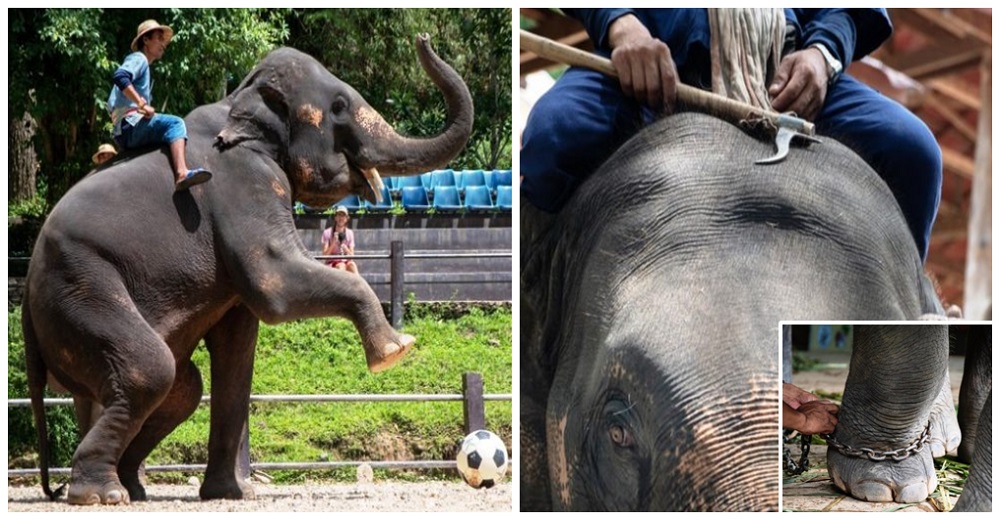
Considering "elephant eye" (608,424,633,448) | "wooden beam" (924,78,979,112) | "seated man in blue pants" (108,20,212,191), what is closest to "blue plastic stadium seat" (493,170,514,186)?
"seated man in blue pants" (108,20,212,191)

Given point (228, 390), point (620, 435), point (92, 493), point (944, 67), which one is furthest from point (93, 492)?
point (944, 67)

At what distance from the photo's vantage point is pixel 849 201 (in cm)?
530

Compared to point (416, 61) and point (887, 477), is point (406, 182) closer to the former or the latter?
point (416, 61)

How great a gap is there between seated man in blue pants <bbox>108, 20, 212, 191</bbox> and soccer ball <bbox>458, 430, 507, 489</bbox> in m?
1.43

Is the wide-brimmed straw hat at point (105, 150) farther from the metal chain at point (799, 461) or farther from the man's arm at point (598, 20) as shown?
the metal chain at point (799, 461)

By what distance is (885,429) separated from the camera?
5.33 m

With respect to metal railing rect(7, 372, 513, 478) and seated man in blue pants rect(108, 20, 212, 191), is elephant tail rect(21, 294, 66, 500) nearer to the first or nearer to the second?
seated man in blue pants rect(108, 20, 212, 191)

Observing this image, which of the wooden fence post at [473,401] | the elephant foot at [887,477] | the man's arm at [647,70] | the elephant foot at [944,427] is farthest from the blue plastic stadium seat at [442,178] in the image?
the elephant foot at [944,427]

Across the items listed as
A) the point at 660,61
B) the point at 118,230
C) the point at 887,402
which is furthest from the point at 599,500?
the point at 118,230

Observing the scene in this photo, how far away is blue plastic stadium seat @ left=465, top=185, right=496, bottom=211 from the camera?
6.29 m

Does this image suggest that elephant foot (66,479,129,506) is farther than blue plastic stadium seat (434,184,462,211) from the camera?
No

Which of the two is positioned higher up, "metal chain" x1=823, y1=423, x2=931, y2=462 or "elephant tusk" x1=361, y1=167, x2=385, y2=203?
"elephant tusk" x1=361, y1=167, x2=385, y2=203

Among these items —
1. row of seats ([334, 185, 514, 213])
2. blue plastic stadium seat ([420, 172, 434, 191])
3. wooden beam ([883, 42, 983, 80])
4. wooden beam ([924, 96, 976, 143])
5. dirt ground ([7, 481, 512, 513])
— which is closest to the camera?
dirt ground ([7, 481, 512, 513])

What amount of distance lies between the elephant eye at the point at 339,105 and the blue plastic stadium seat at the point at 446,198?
965mm
